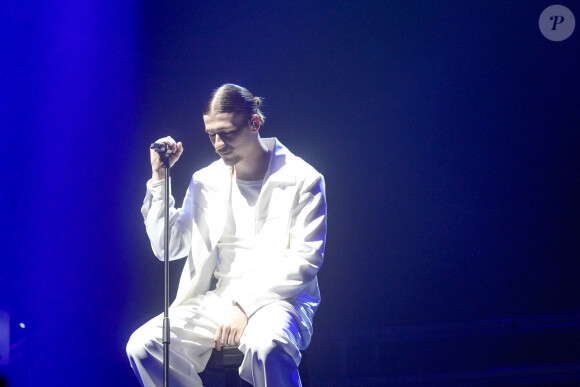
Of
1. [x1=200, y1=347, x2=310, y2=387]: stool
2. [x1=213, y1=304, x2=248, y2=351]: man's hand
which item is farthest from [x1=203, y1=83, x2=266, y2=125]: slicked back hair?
[x1=200, y1=347, x2=310, y2=387]: stool

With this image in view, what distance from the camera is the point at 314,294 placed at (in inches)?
101

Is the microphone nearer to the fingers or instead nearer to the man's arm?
the man's arm

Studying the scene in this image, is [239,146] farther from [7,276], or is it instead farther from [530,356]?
[530,356]

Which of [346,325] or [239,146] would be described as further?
[346,325]

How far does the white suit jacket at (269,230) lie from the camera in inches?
92.1

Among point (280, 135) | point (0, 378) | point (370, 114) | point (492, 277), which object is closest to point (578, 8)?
point (370, 114)

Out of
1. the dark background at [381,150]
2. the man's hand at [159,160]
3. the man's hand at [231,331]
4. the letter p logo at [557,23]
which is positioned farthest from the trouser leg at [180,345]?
the letter p logo at [557,23]

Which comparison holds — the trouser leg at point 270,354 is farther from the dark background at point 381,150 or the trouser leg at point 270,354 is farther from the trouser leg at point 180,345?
Answer: the dark background at point 381,150

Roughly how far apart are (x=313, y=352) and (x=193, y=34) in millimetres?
1894

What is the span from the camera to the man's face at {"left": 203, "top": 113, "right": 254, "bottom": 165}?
258 cm

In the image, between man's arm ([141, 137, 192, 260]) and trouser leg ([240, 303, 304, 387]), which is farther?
man's arm ([141, 137, 192, 260])

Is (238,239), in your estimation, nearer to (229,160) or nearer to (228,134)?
(229,160)

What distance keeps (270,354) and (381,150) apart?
1691mm

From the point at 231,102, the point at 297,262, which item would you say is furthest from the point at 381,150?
the point at 297,262
